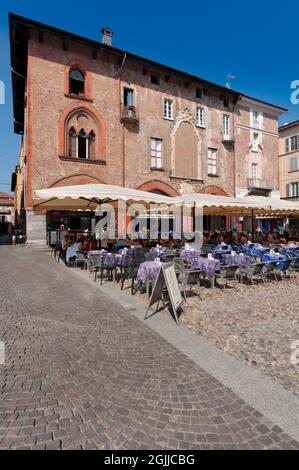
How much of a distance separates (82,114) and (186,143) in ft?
29.4

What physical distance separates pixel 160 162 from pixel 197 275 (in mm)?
17542

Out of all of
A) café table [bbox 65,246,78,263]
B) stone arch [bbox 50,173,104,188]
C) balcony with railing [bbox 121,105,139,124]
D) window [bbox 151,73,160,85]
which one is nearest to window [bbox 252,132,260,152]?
window [bbox 151,73,160,85]

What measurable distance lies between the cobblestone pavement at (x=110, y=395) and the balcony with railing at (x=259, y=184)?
26213 millimetres

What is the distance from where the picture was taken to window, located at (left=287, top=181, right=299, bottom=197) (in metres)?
36.0

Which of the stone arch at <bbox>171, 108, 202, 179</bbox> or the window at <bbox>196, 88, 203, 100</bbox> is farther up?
the window at <bbox>196, 88, 203, 100</bbox>

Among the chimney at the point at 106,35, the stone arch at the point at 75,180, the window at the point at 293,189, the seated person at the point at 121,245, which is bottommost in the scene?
the seated person at the point at 121,245

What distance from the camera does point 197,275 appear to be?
7.19m

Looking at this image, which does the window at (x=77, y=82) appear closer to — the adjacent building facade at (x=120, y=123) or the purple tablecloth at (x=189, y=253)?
the adjacent building facade at (x=120, y=123)

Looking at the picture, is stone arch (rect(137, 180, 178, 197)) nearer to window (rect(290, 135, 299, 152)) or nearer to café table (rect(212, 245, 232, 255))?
café table (rect(212, 245, 232, 255))

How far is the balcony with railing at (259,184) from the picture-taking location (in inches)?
1134

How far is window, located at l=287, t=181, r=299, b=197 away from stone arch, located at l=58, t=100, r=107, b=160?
2570cm

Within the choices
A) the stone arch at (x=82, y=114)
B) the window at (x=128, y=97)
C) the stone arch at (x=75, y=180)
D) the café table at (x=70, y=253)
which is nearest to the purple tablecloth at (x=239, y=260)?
the café table at (x=70, y=253)

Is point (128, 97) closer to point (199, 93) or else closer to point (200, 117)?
point (200, 117)
